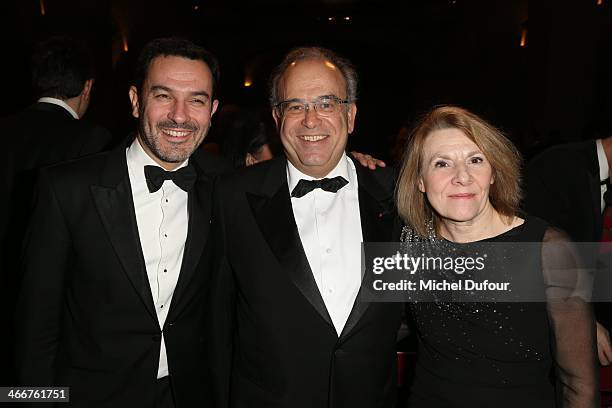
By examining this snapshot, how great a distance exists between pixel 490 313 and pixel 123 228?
142 cm

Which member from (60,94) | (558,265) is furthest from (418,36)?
(558,265)

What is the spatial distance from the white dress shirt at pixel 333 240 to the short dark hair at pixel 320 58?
38 cm

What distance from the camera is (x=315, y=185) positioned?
80.5 inches

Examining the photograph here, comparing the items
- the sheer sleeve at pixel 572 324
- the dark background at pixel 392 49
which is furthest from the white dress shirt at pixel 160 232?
the dark background at pixel 392 49

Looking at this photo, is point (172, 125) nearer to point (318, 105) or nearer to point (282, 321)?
point (318, 105)

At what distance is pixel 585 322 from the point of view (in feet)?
5.37

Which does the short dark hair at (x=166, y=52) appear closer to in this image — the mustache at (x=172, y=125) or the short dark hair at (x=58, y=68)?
the mustache at (x=172, y=125)

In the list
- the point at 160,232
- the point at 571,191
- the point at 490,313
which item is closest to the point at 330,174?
the point at 160,232

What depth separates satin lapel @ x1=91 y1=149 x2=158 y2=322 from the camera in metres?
1.89

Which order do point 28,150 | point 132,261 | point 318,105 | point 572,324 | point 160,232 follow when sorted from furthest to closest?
point 28,150, point 318,105, point 160,232, point 132,261, point 572,324

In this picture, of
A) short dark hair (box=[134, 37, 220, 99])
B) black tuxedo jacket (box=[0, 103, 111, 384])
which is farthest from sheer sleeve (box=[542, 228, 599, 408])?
black tuxedo jacket (box=[0, 103, 111, 384])

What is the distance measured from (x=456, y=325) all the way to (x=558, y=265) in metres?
0.41

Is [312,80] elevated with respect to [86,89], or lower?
lower

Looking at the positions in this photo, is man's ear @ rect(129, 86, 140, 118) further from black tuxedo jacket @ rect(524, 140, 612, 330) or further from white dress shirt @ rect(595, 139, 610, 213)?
white dress shirt @ rect(595, 139, 610, 213)
